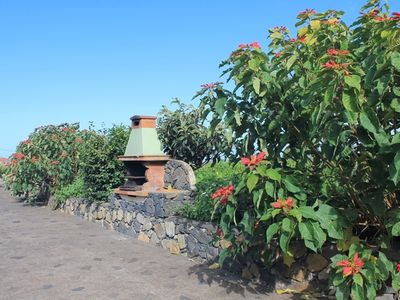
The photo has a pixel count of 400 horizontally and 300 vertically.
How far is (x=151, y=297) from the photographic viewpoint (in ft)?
15.6

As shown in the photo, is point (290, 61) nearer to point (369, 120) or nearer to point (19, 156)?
point (369, 120)

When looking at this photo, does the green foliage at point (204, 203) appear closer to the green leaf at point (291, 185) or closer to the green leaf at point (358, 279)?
the green leaf at point (291, 185)

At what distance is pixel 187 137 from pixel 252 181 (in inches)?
263

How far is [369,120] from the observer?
332cm

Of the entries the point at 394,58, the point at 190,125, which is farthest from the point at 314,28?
the point at 190,125

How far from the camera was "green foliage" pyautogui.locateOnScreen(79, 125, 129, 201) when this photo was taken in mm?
9945

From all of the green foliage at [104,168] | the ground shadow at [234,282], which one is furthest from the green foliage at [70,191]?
the ground shadow at [234,282]

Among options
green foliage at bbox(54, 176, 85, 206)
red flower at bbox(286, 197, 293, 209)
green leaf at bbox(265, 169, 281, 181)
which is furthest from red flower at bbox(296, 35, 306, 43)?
green foliage at bbox(54, 176, 85, 206)

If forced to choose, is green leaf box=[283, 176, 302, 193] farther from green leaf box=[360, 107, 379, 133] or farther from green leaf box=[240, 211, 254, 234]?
green leaf box=[360, 107, 379, 133]

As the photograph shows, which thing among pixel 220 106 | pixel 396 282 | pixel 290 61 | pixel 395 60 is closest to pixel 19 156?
pixel 220 106

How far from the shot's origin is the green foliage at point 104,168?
995 centimetres

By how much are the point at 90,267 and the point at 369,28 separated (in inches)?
184

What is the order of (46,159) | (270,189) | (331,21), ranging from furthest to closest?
(46,159) → (331,21) → (270,189)

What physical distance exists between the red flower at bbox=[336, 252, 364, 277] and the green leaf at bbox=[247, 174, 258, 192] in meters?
0.98
